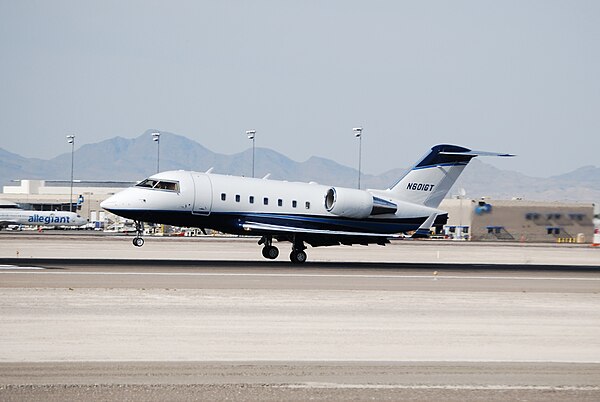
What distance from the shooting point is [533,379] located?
14.3 m

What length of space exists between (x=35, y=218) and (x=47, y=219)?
1.48 meters

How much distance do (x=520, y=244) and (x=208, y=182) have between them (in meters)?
46.3

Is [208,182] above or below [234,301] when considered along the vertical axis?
above

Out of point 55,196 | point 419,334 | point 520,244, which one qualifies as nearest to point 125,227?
point 55,196

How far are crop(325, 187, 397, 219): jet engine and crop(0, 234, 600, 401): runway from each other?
1011 centimetres

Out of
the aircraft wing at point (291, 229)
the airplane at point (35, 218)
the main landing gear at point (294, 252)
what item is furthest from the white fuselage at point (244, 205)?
the airplane at point (35, 218)

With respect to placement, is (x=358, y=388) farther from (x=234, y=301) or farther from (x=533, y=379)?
(x=234, y=301)

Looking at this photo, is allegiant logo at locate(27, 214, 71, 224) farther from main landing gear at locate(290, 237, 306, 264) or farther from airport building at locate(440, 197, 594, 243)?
main landing gear at locate(290, 237, 306, 264)

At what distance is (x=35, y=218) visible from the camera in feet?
371

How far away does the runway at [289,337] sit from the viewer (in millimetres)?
13352

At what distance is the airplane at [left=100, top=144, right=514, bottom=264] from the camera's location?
4053 centimetres

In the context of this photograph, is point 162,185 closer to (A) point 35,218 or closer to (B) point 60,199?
(A) point 35,218

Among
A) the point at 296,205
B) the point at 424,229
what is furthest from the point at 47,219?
the point at 424,229

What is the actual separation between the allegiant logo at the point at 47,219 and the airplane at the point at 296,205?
73474mm
